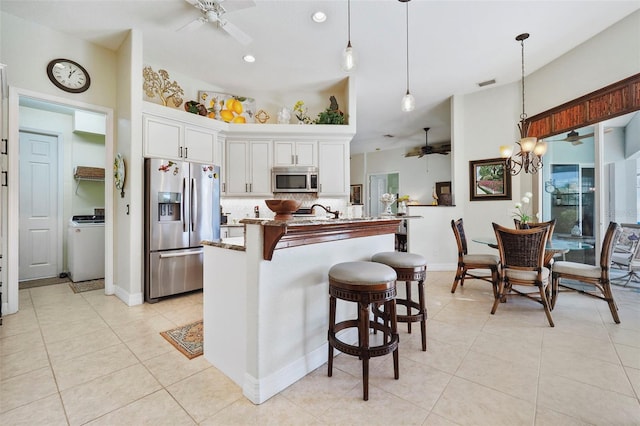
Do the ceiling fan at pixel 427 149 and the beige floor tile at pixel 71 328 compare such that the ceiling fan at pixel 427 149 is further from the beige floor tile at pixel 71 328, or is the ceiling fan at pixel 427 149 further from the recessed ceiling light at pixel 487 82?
the beige floor tile at pixel 71 328

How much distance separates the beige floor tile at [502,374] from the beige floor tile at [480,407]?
0.07 meters

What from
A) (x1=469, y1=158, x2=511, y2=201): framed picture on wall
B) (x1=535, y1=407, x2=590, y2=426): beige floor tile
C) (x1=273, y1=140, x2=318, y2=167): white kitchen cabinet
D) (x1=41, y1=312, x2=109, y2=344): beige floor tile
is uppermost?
(x1=273, y1=140, x2=318, y2=167): white kitchen cabinet

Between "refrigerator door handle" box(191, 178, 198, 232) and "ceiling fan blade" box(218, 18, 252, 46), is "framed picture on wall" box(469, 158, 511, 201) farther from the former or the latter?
"refrigerator door handle" box(191, 178, 198, 232)

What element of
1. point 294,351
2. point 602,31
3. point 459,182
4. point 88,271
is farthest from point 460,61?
point 88,271

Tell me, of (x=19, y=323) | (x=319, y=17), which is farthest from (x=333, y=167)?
(x=19, y=323)

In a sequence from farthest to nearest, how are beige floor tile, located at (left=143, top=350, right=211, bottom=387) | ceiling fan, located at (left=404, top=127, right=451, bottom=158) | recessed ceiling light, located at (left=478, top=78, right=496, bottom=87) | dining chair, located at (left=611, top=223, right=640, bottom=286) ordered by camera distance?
ceiling fan, located at (left=404, top=127, right=451, bottom=158) < recessed ceiling light, located at (left=478, top=78, right=496, bottom=87) < dining chair, located at (left=611, top=223, right=640, bottom=286) < beige floor tile, located at (left=143, top=350, right=211, bottom=387)

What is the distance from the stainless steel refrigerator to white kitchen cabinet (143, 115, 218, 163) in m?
0.18

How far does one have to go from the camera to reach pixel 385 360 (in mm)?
2031

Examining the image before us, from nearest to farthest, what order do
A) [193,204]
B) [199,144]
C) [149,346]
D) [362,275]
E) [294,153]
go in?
1. [362,275]
2. [149,346]
3. [193,204]
4. [199,144]
5. [294,153]

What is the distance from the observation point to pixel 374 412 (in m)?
1.50

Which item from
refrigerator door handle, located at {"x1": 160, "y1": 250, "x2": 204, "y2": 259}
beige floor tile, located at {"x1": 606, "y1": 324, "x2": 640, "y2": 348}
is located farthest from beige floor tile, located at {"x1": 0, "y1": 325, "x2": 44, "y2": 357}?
beige floor tile, located at {"x1": 606, "y1": 324, "x2": 640, "y2": 348}

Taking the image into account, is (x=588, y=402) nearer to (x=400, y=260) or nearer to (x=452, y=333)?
(x=452, y=333)

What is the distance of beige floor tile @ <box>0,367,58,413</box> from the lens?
5.14 ft

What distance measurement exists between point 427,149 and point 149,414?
7.80 m
